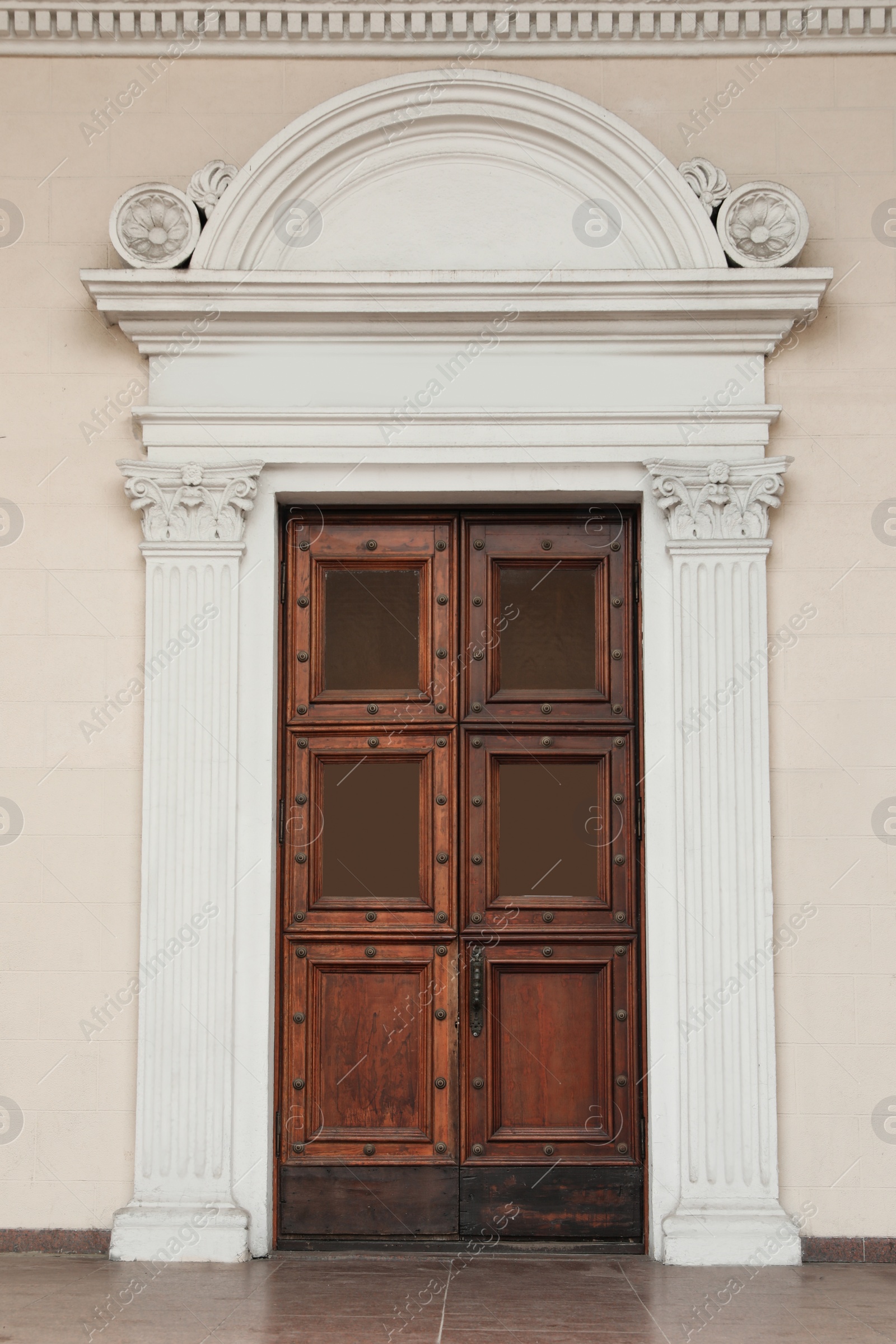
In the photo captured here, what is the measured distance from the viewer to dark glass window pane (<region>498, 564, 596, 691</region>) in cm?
520

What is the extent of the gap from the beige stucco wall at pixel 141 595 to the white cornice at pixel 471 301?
252mm

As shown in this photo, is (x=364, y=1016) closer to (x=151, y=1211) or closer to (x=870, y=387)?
(x=151, y=1211)

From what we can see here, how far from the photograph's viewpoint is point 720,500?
498 cm

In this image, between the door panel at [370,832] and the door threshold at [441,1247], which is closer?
the door threshold at [441,1247]

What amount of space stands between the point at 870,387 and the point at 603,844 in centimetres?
224

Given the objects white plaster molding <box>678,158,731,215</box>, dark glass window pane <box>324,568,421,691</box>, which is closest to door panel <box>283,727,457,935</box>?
dark glass window pane <box>324,568,421,691</box>

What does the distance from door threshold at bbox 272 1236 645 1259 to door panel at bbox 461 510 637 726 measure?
212cm

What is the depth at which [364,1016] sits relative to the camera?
5.03 meters

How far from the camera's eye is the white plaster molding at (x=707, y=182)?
5082mm

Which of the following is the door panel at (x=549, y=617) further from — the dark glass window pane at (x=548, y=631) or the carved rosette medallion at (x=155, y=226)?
the carved rosette medallion at (x=155, y=226)

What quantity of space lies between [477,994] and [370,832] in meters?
0.80

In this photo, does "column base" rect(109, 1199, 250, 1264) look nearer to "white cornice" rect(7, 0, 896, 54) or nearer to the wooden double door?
the wooden double door

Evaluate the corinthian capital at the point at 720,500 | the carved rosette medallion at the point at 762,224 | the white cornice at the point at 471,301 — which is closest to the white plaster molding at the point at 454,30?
the carved rosette medallion at the point at 762,224

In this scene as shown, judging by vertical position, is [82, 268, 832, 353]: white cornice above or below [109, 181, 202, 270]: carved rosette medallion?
below
